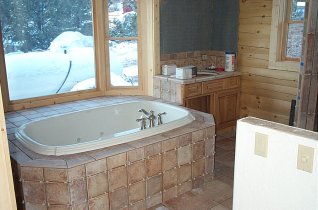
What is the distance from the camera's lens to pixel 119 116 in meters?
3.73

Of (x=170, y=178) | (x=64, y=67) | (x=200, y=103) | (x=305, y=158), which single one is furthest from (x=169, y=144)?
(x=64, y=67)

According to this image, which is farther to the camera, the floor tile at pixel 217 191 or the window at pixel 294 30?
the window at pixel 294 30

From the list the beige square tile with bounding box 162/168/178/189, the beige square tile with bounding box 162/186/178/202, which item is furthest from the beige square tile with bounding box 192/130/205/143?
the beige square tile with bounding box 162/186/178/202

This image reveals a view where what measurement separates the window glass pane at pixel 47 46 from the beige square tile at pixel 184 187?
192 centimetres

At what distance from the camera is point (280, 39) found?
3.93 m

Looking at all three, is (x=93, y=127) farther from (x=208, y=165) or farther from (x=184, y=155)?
(x=208, y=165)

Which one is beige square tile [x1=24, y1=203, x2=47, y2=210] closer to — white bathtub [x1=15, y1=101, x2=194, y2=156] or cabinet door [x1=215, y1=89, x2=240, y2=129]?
white bathtub [x1=15, y1=101, x2=194, y2=156]

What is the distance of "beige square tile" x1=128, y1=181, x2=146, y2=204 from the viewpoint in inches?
101

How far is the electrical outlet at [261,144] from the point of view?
146cm

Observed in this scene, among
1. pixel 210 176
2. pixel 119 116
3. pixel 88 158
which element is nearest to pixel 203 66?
pixel 119 116

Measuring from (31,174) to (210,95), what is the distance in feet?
8.10

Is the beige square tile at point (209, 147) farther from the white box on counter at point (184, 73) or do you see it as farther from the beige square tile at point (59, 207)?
the beige square tile at point (59, 207)

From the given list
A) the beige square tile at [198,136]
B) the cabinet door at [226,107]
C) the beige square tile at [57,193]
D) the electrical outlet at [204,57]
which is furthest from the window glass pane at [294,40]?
the beige square tile at [57,193]

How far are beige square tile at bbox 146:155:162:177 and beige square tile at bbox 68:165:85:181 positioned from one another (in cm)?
55
